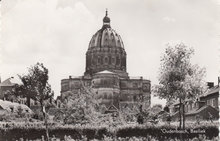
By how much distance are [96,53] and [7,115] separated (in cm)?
6953

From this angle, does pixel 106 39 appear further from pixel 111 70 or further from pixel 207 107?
pixel 207 107

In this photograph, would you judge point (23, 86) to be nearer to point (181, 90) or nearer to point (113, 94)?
point (181, 90)

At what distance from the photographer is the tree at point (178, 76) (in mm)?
31688

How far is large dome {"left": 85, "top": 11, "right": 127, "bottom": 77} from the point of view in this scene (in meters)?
124

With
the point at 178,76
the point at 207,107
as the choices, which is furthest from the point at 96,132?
the point at 207,107

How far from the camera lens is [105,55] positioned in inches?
4911

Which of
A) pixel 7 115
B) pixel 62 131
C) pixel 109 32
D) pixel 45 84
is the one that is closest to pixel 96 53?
pixel 109 32

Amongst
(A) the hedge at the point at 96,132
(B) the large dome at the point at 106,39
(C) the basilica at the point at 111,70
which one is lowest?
(A) the hedge at the point at 96,132

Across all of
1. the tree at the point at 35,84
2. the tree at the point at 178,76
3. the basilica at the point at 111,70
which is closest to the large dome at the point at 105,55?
the basilica at the point at 111,70

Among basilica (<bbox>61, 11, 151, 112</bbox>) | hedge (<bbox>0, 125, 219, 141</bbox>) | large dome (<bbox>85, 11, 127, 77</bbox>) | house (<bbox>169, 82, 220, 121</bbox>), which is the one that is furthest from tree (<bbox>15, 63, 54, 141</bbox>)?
large dome (<bbox>85, 11, 127, 77</bbox>)

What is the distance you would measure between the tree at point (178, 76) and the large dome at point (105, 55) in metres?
91.1

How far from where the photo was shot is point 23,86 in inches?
1073

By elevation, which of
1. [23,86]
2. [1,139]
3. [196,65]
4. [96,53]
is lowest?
[1,139]

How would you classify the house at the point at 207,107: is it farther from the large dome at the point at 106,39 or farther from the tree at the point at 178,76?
the large dome at the point at 106,39
